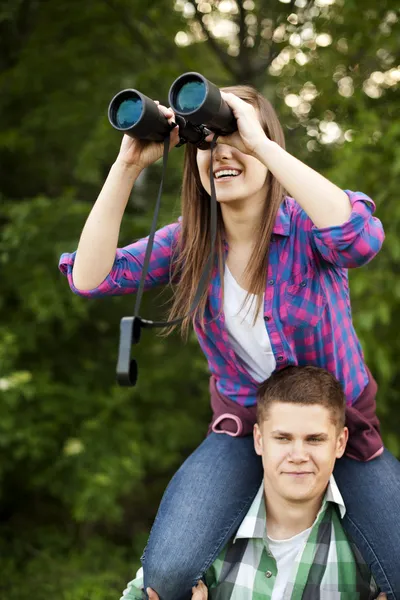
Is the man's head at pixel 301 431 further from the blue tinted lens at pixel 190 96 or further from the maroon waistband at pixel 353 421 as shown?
the blue tinted lens at pixel 190 96

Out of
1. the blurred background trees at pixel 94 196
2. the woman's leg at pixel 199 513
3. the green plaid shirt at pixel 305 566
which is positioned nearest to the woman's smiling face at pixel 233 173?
the woman's leg at pixel 199 513

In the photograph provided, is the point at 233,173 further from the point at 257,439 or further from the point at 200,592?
the point at 200,592

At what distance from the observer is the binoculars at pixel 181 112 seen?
1.76 metres

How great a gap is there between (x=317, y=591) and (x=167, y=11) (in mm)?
3209

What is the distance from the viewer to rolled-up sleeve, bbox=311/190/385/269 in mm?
1770

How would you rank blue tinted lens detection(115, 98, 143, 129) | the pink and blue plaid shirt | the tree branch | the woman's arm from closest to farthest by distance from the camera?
blue tinted lens detection(115, 98, 143, 129)
the woman's arm
the pink and blue plaid shirt
the tree branch

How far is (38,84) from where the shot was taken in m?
4.29

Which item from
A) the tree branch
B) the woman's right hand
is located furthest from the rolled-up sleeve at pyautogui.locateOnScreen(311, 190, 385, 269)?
the tree branch

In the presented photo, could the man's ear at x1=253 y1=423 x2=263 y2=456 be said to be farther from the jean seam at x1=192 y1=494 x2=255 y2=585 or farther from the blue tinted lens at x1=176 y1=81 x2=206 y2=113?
the blue tinted lens at x1=176 y1=81 x2=206 y2=113

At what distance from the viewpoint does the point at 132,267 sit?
7.06 ft

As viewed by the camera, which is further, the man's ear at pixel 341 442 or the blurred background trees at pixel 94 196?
the blurred background trees at pixel 94 196

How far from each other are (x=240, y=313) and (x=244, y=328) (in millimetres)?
44

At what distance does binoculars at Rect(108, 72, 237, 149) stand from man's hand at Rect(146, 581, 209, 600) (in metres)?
1.23

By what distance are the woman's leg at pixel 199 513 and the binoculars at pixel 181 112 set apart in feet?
3.08
